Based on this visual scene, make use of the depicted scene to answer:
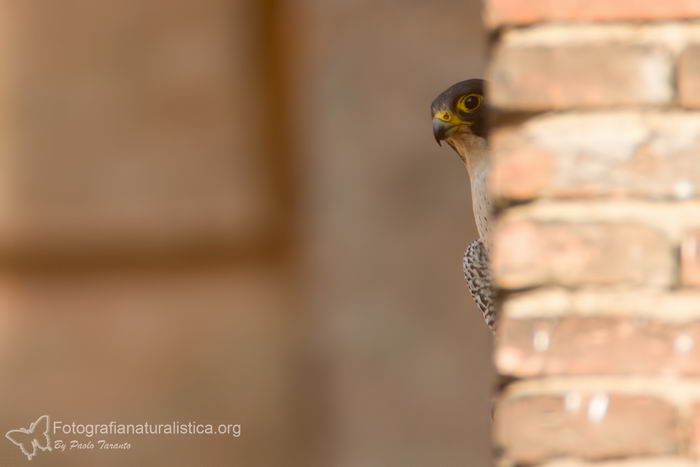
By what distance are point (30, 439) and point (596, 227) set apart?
3.44 metres

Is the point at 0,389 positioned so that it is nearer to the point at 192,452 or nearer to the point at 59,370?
the point at 59,370

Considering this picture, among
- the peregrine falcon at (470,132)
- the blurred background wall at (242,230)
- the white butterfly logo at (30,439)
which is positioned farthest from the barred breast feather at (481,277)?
the blurred background wall at (242,230)

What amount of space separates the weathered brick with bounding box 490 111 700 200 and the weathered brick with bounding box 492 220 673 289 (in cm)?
4

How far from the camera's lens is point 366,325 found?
552 cm

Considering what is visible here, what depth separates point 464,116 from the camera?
3.00 m

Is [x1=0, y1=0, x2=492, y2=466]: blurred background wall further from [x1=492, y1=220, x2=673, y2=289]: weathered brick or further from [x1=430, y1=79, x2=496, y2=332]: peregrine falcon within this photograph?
[x1=492, y1=220, x2=673, y2=289]: weathered brick

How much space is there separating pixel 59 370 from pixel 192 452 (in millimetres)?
760

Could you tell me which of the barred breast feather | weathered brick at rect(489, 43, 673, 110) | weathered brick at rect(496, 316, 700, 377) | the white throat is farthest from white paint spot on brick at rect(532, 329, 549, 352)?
the barred breast feather

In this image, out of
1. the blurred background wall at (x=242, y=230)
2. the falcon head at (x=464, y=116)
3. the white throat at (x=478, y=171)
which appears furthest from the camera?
the blurred background wall at (x=242, y=230)

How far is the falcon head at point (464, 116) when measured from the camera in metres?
2.99

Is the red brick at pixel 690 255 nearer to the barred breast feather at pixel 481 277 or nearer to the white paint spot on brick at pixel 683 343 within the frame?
the white paint spot on brick at pixel 683 343

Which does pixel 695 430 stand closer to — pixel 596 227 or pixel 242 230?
pixel 596 227

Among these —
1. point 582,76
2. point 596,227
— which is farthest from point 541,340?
point 582,76

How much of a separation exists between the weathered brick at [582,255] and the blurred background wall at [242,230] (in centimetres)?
393
